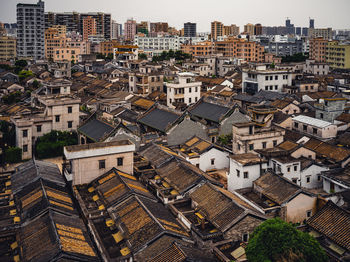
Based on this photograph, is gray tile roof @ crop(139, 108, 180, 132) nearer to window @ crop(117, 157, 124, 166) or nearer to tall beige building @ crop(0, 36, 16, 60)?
window @ crop(117, 157, 124, 166)

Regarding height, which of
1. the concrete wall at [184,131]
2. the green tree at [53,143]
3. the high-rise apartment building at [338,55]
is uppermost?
the high-rise apartment building at [338,55]

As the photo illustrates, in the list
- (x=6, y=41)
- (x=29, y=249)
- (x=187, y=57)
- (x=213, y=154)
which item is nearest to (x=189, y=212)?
(x=29, y=249)

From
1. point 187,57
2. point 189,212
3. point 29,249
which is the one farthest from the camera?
point 187,57

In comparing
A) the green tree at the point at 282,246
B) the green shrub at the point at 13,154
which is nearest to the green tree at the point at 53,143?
the green shrub at the point at 13,154

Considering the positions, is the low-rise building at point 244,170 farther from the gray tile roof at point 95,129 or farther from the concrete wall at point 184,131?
the gray tile roof at point 95,129

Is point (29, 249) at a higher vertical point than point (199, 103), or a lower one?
lower

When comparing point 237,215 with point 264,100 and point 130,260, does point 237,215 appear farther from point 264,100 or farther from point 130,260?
point 264,100

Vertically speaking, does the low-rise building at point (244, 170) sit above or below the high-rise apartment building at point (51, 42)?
below
